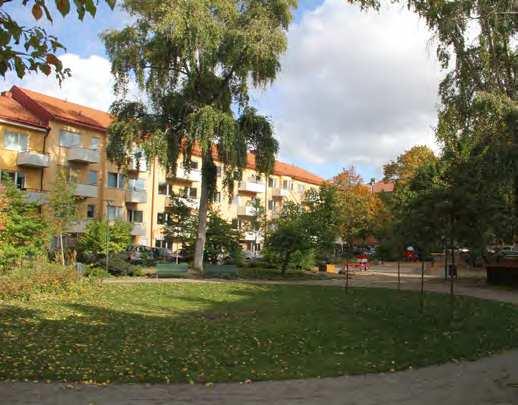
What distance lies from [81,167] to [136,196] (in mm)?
5993

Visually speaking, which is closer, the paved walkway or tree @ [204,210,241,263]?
the paved walkway

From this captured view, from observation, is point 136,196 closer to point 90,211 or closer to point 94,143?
point 90,211

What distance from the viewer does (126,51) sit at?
30031mm

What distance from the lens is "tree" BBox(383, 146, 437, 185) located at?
195 ft

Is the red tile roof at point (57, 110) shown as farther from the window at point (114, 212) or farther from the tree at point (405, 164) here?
the tree at point (405, 164)

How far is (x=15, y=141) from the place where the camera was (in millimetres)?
41188

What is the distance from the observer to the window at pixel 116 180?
49.2 meters

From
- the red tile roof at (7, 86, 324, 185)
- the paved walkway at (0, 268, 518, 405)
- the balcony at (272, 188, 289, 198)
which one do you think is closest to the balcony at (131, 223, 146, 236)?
the red tile roof at (7, 86, 324, 185)

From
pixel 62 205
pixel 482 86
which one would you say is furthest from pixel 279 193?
pixel 482 86

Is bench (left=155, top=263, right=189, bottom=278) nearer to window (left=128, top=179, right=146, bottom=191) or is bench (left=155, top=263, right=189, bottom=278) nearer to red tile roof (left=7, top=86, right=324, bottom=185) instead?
red tile roof (left=7, top=86, right=324, bottom=185)

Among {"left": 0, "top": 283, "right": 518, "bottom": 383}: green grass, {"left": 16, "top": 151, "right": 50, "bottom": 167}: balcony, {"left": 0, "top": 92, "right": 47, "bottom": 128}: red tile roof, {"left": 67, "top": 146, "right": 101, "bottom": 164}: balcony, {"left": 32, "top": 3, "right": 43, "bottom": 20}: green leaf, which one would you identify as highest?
{"left": 0, "top": 92, "right": 47, "bottom": 128}: red tile roof

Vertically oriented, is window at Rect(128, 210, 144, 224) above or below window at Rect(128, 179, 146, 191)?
below

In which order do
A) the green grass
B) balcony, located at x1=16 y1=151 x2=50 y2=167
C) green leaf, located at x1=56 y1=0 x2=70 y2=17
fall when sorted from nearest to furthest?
green leaf, located at x1=56 y1=0 x2=70 y2=17
the green grass
balcony, located at x1=16 y1=151 x2=50 y2=167

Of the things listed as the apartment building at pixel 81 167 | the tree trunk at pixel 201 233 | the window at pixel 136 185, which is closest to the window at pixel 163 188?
the apartment building at pixel 81 167
